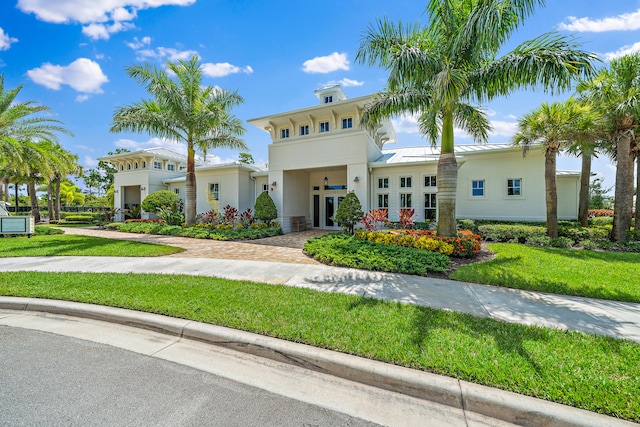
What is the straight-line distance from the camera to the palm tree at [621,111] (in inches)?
404

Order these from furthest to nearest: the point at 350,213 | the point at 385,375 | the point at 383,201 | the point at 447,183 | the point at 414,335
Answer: the point at 383,201 → the point at 350,213 → the point at 447,183 → the point at 414,335 → the point at 385,375

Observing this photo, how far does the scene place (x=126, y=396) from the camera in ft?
8.29

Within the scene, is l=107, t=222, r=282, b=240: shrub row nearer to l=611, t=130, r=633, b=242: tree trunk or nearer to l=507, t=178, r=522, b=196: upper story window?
l=507, t=178, r=522, b=196: upper story window

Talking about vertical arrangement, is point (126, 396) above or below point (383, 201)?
below

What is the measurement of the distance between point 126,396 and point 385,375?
253 cm

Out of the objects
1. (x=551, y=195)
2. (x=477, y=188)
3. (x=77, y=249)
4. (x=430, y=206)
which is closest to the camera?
(x=77, y=249)

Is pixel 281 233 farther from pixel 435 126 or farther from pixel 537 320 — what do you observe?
pixel 537 320

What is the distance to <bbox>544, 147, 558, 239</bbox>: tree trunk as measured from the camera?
11.2 metres

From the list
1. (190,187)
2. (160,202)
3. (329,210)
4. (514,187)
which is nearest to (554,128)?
(514,187)

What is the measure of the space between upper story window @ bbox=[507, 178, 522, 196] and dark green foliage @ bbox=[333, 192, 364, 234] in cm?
875

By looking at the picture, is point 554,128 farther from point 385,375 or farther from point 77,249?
point 77,249

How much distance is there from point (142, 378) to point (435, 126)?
1217 cm

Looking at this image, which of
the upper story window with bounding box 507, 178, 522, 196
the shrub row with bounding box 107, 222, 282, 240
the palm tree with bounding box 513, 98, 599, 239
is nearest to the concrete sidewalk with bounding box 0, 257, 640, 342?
the shrub row with bounding box 107, 222, 282, 240

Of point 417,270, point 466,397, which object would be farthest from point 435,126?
point 466,397
